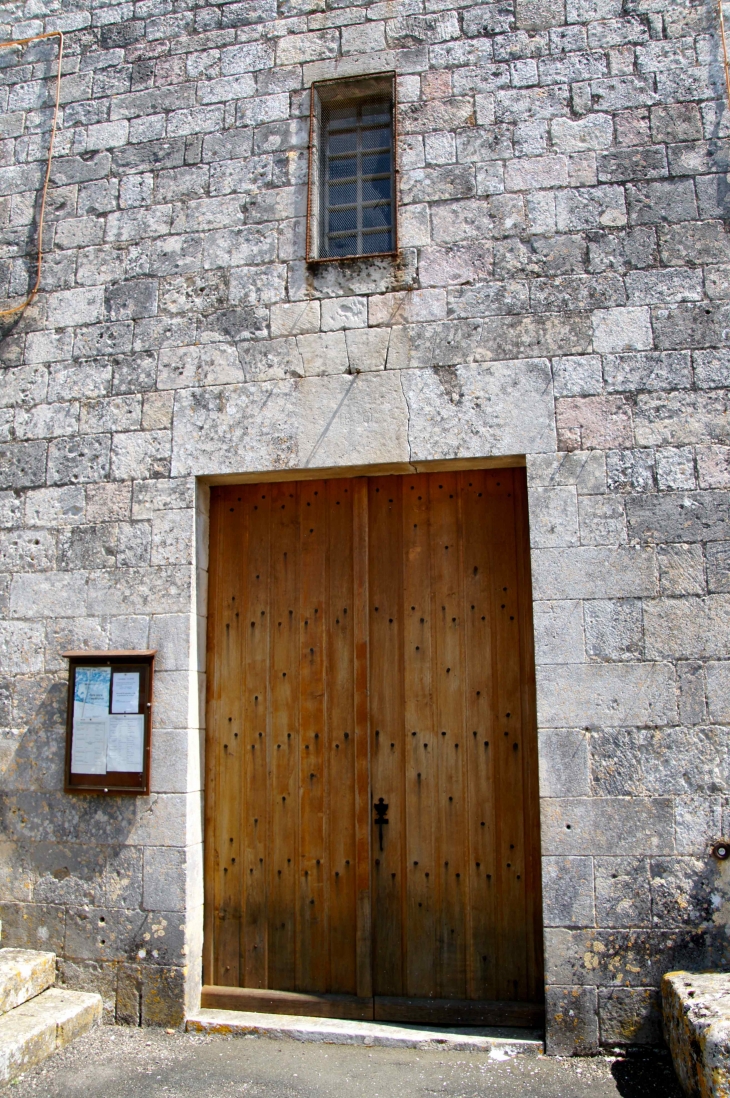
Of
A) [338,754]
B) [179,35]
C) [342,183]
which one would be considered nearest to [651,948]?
[338,754]

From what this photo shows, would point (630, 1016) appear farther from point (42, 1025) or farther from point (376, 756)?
point (42, 1025)

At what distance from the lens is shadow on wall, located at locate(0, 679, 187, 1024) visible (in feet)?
12.1

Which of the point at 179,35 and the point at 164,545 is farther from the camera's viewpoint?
the point at 179,35

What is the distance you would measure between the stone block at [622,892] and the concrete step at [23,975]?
2.40m

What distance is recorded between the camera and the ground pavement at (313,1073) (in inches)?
120

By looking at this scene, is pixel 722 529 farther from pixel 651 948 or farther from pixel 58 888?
pixel 58 888

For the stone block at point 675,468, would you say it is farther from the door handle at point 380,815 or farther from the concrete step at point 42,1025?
the concrete step at point 42,1025

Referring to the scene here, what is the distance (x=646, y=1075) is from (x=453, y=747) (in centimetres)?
141

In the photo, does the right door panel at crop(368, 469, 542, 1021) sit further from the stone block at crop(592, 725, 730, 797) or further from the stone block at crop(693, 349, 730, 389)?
the stone block at crop(693, 349, 730, 389)

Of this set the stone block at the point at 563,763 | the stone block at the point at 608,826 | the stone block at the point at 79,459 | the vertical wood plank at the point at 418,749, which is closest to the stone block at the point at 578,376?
the vertical wood plank at the point at 418,749

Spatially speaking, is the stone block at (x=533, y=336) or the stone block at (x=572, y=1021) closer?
the stone block at (x=572, y=1021)

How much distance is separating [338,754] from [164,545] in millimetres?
1261

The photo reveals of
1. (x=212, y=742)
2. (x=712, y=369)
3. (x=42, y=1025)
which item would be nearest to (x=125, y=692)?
(x=212, y=742)

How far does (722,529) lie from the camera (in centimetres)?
352
